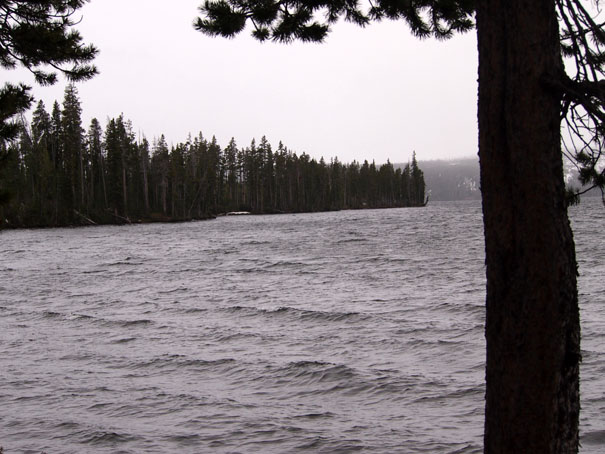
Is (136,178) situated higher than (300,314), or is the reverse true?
(136,178)

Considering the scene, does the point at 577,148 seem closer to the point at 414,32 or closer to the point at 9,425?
the point at 414,32

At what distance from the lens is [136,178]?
87.1 metres

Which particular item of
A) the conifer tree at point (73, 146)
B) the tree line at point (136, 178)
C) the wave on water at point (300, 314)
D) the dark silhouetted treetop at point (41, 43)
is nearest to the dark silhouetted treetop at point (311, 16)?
the dark silhouetted treetop at point (41, 43)

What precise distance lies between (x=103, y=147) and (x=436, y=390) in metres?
83.9

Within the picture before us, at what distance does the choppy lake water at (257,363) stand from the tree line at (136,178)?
31.1 m

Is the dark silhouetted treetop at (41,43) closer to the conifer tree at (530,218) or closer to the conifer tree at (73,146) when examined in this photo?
the conifer tree at (530,218)

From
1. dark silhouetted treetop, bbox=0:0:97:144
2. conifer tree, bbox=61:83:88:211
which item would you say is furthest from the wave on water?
conifer tree, bbox=61:83:88:211

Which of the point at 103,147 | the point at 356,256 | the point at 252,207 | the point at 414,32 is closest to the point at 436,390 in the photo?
the point at 414,32

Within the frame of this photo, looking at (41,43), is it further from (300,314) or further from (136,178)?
(136,178)

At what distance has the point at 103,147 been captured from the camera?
282 feet

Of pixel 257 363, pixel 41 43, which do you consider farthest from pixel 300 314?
pixel 41 43

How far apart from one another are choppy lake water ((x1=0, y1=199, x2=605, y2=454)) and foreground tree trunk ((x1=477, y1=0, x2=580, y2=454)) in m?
4.06

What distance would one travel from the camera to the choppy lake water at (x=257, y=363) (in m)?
7.57

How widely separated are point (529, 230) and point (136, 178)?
289 feet
